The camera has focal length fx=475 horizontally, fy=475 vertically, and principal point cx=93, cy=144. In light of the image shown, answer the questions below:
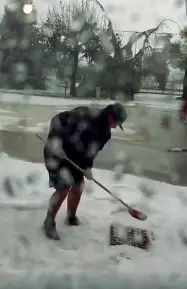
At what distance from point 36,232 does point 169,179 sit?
107 centimetres

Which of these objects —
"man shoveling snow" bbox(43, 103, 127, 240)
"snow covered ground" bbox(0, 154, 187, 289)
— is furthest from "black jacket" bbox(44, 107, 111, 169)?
"snow covered ground" bbox(0, 154, 187, 289)

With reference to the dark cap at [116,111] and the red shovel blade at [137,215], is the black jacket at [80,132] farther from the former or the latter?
the red shovel blade at [137,215]

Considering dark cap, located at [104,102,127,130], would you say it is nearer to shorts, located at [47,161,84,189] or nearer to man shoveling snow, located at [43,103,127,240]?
man shoveling snow, located at [43,103,127,240]

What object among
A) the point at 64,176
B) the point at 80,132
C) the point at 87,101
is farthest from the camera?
the point at 64,176

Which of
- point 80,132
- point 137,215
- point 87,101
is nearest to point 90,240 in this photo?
point 137,215

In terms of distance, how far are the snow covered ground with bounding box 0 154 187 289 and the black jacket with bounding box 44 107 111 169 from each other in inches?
11.1

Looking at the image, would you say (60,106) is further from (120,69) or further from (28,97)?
(120,69)

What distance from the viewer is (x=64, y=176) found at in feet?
6.06

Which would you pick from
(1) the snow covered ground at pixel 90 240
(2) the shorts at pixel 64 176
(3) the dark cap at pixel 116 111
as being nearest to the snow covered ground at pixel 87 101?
(3) the dark cap at pixel 116 111

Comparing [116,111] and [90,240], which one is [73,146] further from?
[90,240]

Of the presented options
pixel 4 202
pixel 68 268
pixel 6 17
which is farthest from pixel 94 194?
pixel 6 17

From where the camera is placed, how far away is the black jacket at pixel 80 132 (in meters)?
1.69

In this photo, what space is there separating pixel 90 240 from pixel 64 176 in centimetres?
27

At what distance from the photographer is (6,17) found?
150cm
